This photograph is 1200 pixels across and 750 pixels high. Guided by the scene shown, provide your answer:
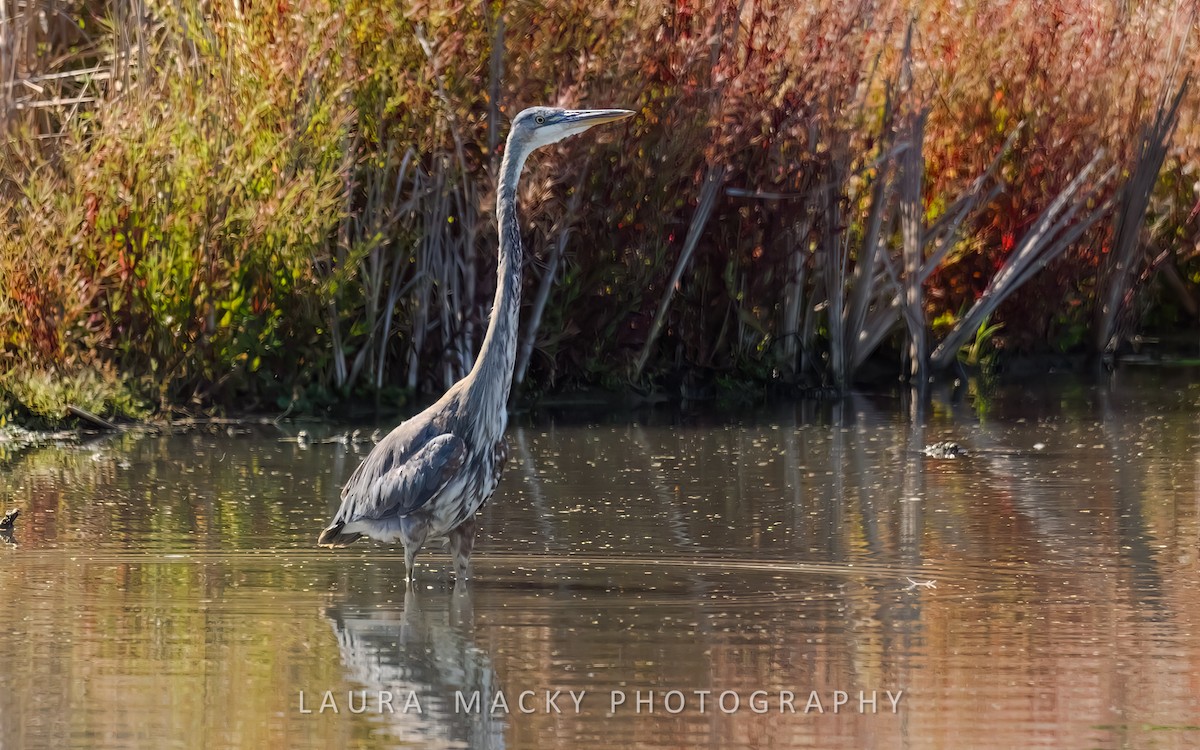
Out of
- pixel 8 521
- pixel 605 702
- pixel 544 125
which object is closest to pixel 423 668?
pixel 605 702

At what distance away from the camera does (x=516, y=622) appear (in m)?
6.08

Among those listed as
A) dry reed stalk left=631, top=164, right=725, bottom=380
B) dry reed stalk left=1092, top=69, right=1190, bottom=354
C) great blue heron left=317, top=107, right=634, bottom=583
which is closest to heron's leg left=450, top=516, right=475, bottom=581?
great blue heron left=317, top=107, right=634, bottom=583

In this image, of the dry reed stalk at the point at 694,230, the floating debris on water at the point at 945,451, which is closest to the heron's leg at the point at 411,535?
the floating debris on water at the point at 945,451

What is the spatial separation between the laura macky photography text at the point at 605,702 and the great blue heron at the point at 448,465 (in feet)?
4.88

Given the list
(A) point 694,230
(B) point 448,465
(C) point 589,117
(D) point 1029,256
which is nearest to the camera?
A: (B) point 448,465

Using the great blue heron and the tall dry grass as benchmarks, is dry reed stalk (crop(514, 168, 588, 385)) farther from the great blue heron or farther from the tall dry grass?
the great blue heron

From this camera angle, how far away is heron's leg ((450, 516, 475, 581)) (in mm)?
6797

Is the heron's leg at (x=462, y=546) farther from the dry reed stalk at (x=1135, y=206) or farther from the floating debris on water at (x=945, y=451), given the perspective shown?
the dry reed stalk at (x=1135, y=206)

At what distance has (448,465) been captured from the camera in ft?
21.7

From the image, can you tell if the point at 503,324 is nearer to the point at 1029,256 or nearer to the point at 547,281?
the point at 547,281

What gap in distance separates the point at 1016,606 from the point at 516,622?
5.39 feet

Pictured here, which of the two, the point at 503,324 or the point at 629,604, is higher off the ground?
the point at 503,324

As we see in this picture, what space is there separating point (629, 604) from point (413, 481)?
2.89 feet

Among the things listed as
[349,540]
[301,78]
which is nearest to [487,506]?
[349,540]
